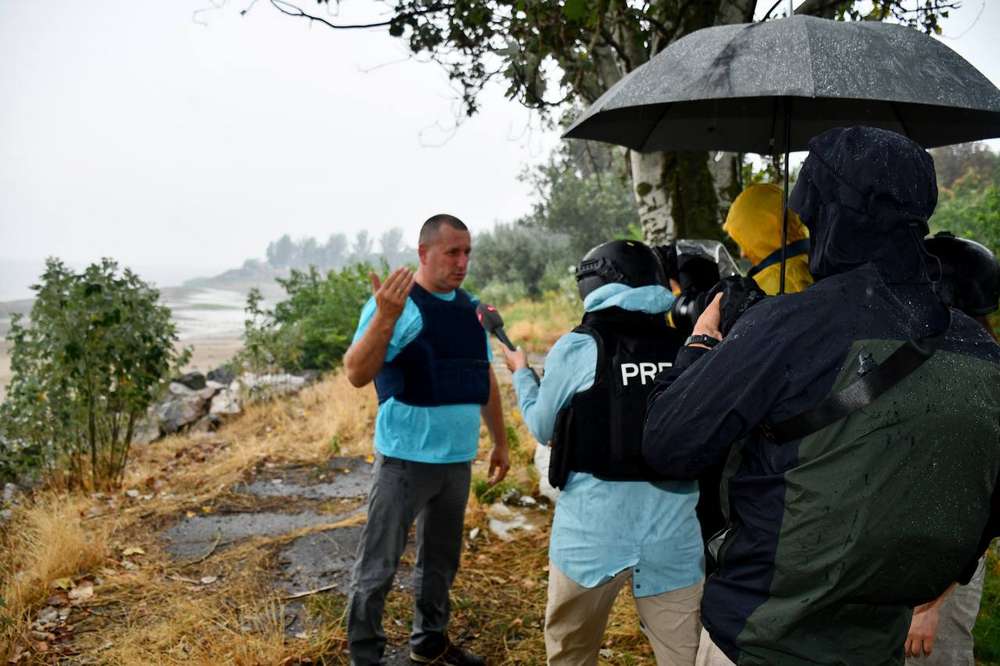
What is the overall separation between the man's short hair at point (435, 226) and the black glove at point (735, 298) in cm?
161

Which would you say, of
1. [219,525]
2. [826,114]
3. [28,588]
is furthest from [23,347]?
[826,114]

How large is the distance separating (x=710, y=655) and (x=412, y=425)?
1.58 metres

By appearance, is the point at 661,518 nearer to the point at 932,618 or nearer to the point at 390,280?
the point at 932,618

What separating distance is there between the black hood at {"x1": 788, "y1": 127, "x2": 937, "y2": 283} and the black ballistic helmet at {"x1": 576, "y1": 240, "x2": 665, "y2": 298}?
730mm

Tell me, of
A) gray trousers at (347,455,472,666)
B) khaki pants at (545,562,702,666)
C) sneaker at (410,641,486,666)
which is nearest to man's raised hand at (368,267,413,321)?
gray trousers at (347,455,472,666)

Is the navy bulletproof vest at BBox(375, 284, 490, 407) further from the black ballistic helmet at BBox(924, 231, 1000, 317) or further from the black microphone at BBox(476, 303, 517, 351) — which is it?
the black ballistic helmet at BBox(924, 231, 1000, 317)

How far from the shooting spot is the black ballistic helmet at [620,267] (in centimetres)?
212

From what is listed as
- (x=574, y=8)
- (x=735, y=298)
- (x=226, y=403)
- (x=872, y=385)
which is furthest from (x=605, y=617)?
(x=226, y=403)

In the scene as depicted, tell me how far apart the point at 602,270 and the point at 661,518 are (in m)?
0.76

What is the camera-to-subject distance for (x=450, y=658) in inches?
128

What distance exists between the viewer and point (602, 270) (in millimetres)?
2143

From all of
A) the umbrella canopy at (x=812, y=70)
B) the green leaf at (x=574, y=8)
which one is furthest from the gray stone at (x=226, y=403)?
the umbrella canopy at (x=812, y=70)

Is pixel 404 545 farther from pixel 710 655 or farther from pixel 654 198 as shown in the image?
pixel 654 198

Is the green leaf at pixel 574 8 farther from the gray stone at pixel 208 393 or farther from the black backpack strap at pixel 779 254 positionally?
the gray stone at pixel 208 393
